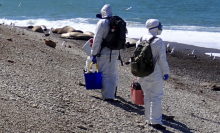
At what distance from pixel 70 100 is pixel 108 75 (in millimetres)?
818

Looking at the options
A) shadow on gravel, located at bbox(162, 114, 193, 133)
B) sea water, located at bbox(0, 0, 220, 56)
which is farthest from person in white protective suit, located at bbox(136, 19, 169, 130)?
sea water, located at bbox(0, 0, 220, 56)

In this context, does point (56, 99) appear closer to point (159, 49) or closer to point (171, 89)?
point (159, 49)

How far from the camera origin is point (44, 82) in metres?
8.00

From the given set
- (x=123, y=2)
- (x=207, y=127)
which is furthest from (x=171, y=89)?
(x=123, y=2)

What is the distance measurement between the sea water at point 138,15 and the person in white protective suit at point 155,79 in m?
13.2

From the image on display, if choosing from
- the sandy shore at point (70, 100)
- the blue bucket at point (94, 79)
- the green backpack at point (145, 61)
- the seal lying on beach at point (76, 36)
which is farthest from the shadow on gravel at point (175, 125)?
the seal lying on beach at point (76, 36)

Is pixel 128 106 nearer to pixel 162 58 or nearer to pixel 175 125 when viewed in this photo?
pixel 175 125

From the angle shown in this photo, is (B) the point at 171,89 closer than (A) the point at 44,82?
No

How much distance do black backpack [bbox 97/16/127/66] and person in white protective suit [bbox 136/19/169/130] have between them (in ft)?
2.80

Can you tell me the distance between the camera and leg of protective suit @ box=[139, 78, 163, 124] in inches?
246

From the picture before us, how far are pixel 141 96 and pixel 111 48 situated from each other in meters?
1.04

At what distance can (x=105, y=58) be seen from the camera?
7336mm

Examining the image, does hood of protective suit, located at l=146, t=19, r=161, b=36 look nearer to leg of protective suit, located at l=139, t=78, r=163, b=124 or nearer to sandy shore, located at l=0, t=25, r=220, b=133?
leg of protective suit, located at l=139, t=78, r=163, b=124

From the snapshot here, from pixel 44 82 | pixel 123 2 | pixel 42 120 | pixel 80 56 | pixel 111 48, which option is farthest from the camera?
pixel 123 2
